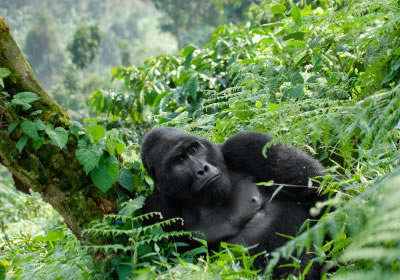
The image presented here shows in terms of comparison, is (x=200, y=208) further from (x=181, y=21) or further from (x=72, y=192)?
(x=181, y=21)

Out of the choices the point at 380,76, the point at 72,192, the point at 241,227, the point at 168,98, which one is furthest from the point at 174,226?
the point at 168,98

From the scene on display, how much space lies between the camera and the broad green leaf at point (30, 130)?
2.25m

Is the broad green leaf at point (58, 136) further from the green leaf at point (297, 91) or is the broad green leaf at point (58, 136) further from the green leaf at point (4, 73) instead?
the green leaf at point (297, 91)

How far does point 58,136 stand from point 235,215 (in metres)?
1.11

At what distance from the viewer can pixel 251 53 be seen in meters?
4.57

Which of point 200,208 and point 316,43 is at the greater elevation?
point 316,43

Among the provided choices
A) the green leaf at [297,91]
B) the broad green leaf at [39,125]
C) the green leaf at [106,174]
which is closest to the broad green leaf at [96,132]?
the green leaf at [106,174]

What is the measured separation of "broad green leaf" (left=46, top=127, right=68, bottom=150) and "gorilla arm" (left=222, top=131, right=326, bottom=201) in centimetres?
96

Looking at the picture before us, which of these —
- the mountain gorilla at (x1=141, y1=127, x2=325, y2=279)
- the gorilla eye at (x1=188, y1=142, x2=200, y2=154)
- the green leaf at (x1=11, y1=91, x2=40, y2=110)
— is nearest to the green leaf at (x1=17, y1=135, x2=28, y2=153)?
the green leaf at (x1=11, y1=91, x2=40, y2=110)

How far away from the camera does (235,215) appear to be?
8.95 feet

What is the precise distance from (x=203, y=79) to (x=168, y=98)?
46 cm

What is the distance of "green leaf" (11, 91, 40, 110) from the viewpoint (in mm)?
2258

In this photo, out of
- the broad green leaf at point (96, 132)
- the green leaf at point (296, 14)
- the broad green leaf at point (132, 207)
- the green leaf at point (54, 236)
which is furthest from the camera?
the green leaf at point (296, 14)

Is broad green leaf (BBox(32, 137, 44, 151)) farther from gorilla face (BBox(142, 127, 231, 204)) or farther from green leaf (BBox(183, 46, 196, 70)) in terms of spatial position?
green leaf (BBox(183, 46, 196, 70))
